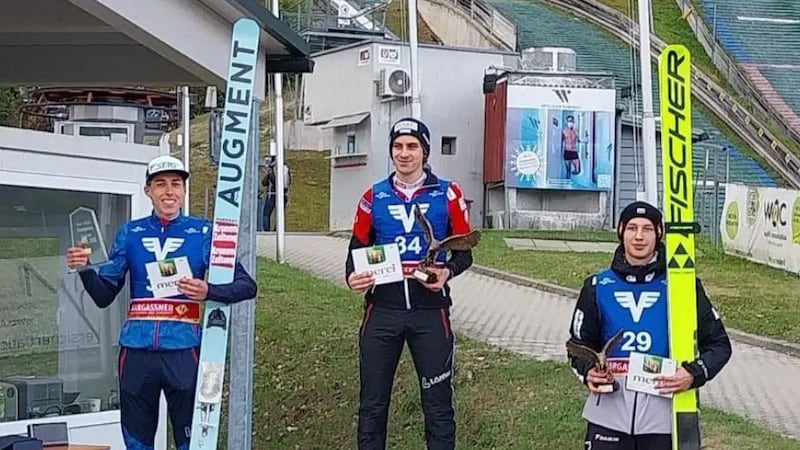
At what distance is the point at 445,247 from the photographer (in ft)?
20.4

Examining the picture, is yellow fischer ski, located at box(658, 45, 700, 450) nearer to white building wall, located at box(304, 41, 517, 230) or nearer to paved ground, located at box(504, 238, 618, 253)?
paved ground, located at box(504, 238, 618, 253)

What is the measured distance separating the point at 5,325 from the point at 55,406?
54 cm

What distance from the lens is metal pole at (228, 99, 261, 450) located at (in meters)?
6.89

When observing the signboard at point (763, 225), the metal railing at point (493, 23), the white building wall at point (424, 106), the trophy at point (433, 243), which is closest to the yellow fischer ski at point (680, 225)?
the trophy at point (433, 243)

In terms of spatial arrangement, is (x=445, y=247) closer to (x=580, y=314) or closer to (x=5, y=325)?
(x=580, y=314)

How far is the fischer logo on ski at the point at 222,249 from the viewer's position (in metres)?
5.70

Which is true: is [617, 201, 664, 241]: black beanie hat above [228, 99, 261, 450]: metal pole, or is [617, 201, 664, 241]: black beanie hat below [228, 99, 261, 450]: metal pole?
above

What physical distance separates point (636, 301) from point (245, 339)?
265 centimetres

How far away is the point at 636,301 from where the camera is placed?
5.18 meters

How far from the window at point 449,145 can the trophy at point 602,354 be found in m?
25.8

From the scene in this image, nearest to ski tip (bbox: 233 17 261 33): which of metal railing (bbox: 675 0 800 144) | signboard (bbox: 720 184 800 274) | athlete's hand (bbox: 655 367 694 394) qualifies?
athlete's hand (bbox: 655 367 694 394)

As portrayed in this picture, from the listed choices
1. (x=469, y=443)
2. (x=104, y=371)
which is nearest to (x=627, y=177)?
(x=469, y=443)

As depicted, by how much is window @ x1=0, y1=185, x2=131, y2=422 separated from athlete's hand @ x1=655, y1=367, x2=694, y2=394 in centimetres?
349

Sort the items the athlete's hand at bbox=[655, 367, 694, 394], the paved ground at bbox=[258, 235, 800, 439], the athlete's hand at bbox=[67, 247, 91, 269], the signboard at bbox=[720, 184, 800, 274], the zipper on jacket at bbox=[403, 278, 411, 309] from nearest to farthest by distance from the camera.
Answer: 1. the athlete's hand at bbox=[655, 367, 694, 394]
2. the athlete's hand at bbox=[67, 247, 91, 269]
3. the zipper on jacket at bbox=[403, 278, 411, 309]
4. the paved ground at bbox=[258, 235, 800, 439]
5. the signboard at bbox=[720, 184, 800, 274]
